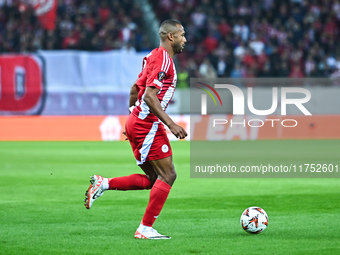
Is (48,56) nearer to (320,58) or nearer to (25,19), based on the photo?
(25,19)

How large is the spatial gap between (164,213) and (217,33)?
60.5 feet

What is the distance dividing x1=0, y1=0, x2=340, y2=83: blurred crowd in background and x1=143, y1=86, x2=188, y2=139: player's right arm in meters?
16.7

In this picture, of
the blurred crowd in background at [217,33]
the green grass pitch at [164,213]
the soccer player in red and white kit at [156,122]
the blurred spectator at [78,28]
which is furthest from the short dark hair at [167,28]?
the blurred spectator at [78,28]

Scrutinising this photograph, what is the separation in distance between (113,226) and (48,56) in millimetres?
14548

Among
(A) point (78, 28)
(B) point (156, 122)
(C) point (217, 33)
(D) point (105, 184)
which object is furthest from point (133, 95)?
(C) point (217, 33)

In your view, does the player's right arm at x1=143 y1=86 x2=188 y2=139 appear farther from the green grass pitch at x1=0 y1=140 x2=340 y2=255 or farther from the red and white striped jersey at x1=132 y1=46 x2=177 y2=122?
the green grass pitch at x1=0 y1=140 x2=340 y2=255

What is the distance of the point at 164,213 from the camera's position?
888 cm

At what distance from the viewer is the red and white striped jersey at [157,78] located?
6.87 metres

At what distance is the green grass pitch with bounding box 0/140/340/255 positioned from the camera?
22.0 ft

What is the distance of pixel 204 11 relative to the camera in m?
27.5

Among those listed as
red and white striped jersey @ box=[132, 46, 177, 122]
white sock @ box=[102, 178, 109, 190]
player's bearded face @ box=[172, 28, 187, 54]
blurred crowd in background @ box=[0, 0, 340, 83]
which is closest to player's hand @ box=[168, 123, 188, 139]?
red and white striped jersey @ box=[132, 46, 177, 122]

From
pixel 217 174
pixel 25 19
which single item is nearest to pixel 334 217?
pixel 217 174

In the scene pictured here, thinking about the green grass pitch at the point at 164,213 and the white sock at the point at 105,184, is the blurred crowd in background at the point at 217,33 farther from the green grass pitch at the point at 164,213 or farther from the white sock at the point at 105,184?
the white sock at the point at 105,184

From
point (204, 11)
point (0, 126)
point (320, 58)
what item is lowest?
point (0, 126)
